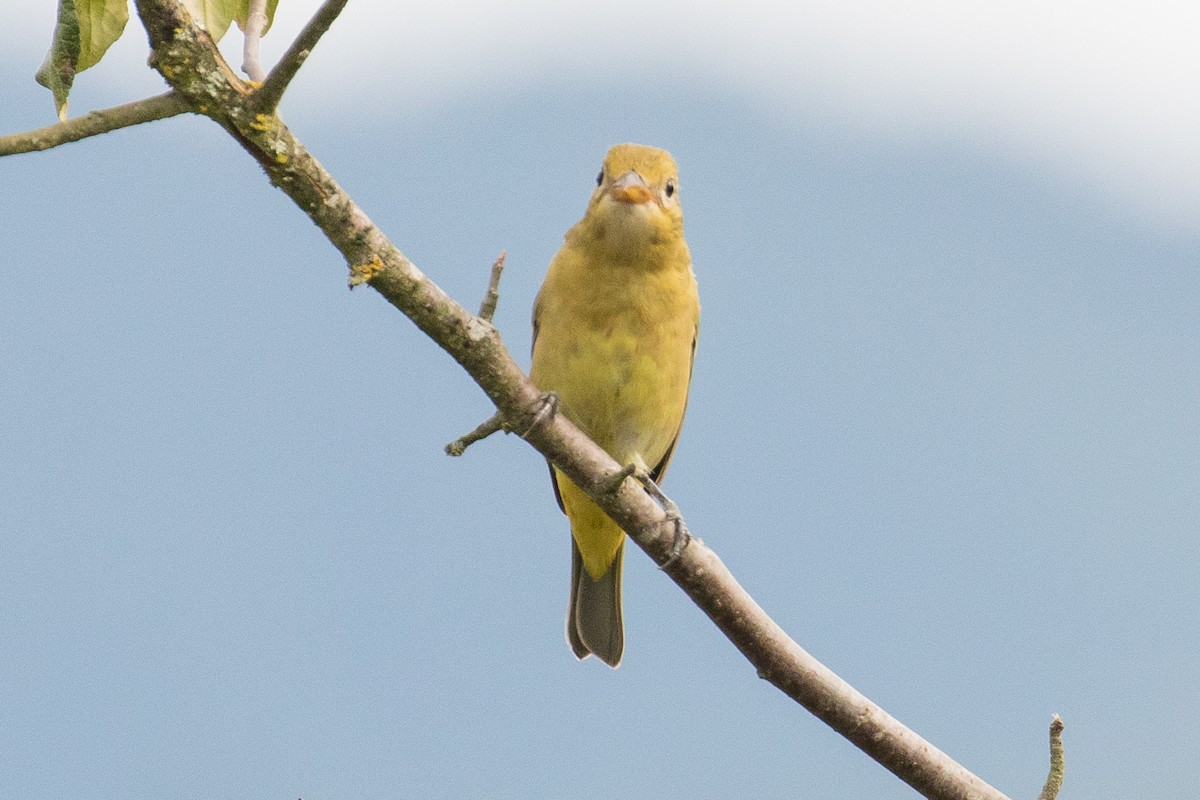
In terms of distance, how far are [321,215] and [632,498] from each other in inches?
55.8

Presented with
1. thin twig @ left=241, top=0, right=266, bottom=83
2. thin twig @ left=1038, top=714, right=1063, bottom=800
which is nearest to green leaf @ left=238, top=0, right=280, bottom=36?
thin twig @ left=241, top=0, right=266, bottom=83

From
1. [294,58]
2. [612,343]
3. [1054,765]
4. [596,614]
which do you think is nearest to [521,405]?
[294,58]

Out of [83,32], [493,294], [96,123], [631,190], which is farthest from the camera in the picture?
[631,190]

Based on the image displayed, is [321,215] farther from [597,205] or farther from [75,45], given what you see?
[597,205]

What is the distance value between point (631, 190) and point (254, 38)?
2.34 meters

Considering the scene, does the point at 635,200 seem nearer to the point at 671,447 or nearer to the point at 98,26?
the point at 671,447

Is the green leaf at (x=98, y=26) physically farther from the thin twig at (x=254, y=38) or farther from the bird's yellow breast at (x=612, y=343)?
the bird's yellow breast at (x=612, y=343)

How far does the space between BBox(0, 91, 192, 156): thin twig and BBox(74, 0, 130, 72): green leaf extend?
0.17 meters

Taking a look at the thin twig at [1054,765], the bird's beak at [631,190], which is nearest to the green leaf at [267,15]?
the bird's beak at [631,190]

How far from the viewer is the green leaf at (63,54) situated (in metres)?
2.92

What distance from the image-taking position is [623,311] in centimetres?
541

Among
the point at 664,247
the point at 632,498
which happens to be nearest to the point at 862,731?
the point at 632,498

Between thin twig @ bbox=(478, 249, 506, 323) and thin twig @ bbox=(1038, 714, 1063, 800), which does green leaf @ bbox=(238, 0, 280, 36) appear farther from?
thin twig @ bbox=(1038, 714, 1063, 800)

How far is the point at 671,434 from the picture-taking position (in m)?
5.84
